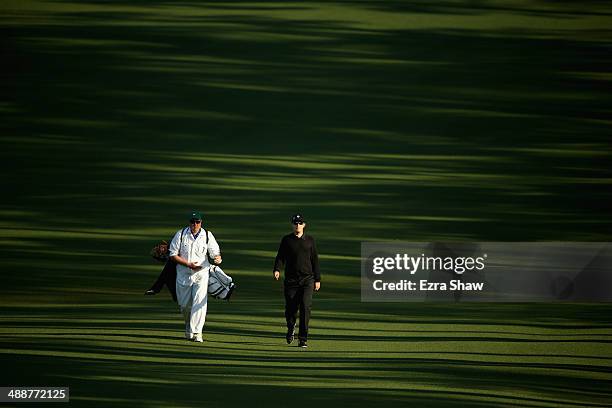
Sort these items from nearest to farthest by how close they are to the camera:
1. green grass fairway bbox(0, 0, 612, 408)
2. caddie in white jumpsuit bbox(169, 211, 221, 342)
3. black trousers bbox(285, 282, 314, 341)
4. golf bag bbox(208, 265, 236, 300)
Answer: black trousers bbox(285, 282, 314, 341), caddie in white jumpsuit bbox(169, 211, 221, 342), golf bag bbox(208, 265, 236, 300), green grass fairway bbox(0, 0, 612, 408)

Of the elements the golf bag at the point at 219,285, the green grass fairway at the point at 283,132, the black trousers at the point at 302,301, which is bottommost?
the black trousers at the point at 302,301

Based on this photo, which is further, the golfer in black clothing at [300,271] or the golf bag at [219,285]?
the golf bag at [219,285]

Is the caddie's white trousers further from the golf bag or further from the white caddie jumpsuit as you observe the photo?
the golf bag

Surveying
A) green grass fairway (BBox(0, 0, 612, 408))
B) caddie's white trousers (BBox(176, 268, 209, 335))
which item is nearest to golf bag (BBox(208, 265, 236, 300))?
caddie's white trousers (BBox(176, 268, 209, 335))

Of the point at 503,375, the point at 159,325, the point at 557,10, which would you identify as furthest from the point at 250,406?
the point at 557,10

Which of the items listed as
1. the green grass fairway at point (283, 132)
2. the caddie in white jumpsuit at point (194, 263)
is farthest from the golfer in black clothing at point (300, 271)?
the green grass fairway at point (283, 132)

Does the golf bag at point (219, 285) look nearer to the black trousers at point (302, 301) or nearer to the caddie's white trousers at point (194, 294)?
the caddie's white trousers at point (194, 294)

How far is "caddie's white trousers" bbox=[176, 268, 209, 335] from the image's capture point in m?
12.0

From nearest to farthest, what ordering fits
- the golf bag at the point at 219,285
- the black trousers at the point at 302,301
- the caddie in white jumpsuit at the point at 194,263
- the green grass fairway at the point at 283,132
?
1. the black trousers at the point at 302,301
2. the caddie in white jumpsuit at the point at 194,263
3. the golf bag at the point at 219,285
4. the green grass fairway at the point at 283,132

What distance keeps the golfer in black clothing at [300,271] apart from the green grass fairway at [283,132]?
211 inches

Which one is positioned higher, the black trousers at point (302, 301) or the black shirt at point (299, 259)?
the black shirt at point (299, 259)

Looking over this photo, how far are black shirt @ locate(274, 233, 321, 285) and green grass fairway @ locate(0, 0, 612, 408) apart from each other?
5.42 metres

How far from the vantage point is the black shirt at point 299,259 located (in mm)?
11742

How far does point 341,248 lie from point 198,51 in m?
5.25
